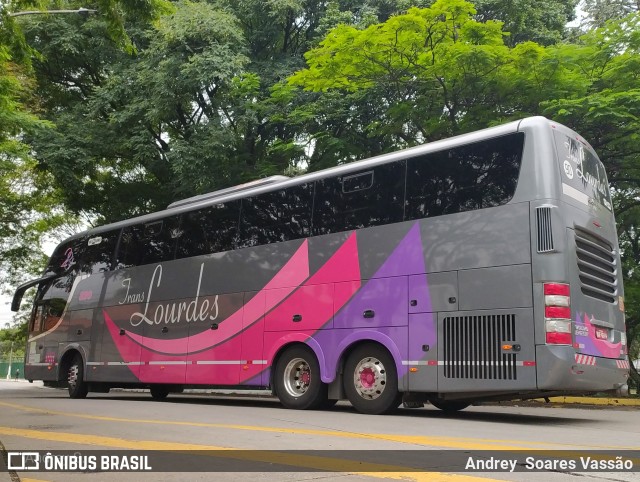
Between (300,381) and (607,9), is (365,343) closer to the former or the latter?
(300,381)

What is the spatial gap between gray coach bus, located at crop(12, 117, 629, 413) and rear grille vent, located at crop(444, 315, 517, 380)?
0.02m

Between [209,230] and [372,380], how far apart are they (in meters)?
4.93

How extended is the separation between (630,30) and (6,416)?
13.8 meters

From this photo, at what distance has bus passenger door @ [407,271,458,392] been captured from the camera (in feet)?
31.5

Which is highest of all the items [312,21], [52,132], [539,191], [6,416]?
[312,21]

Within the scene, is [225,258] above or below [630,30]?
below

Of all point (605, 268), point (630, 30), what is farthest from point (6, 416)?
point (630, 30)

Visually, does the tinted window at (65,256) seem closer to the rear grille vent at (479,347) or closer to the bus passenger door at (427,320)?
the bus passenger door at (427,320)

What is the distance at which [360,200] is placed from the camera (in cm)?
1098

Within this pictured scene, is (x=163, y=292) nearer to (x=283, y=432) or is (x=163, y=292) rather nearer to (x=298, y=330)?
(x=298, y=330)

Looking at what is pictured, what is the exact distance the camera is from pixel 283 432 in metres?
7.47

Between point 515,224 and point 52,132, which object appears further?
point 52,132

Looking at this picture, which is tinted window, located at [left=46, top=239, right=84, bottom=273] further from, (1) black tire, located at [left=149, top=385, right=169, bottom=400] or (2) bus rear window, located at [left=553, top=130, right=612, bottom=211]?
(2) bus rear window, located at [left=553, top=130, right=612, bottom=211]

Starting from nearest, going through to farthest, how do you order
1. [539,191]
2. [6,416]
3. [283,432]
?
[283,432] < [539,191] < [6,416]
